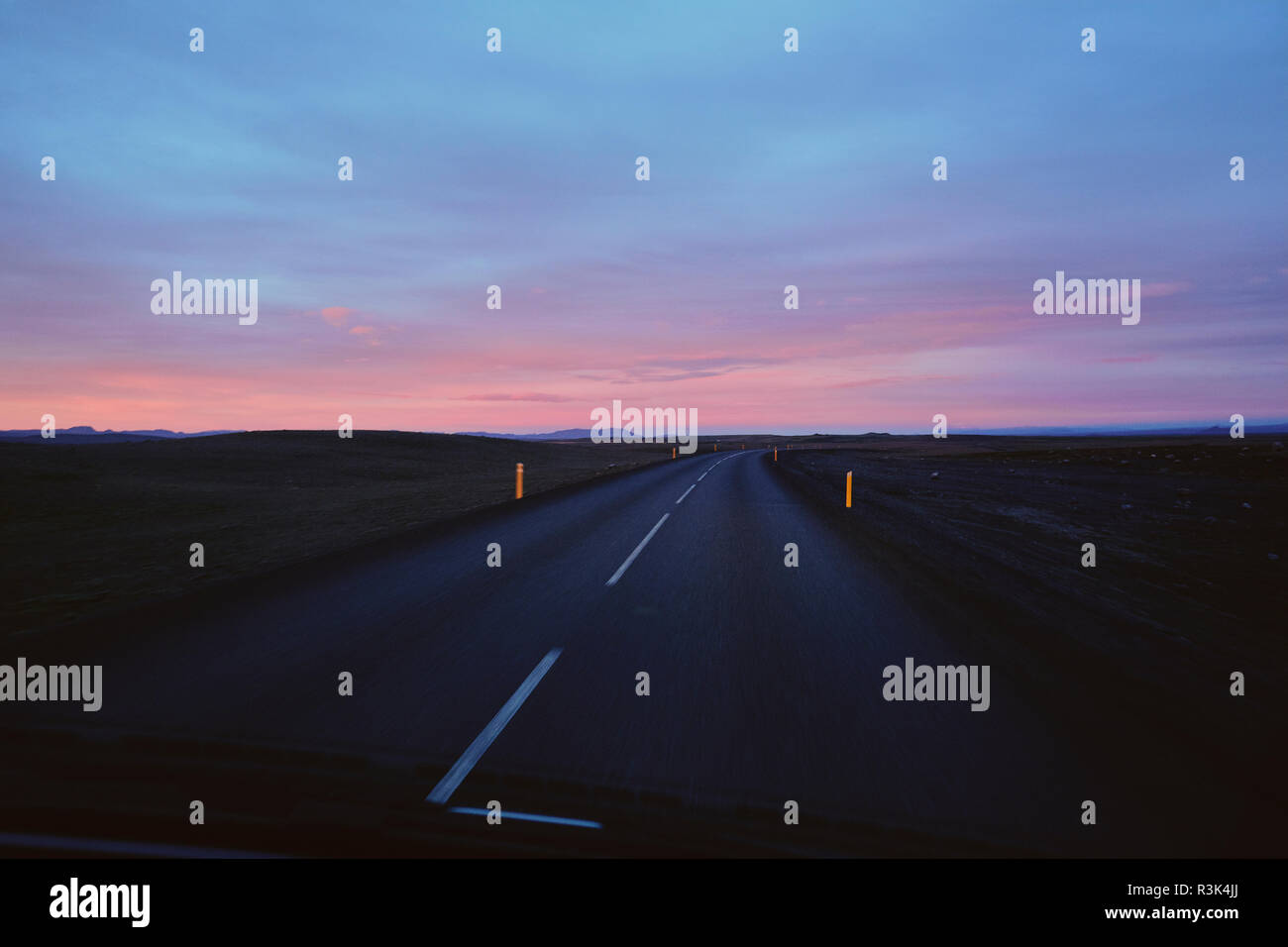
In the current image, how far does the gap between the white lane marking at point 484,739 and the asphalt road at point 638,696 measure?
16 millimetres

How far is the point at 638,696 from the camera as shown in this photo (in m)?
4.95

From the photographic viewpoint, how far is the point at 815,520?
612 inches

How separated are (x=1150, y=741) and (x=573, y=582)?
639 cm

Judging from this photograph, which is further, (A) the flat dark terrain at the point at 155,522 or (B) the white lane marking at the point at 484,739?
(A) the flat dark terrain at the point at 155,522

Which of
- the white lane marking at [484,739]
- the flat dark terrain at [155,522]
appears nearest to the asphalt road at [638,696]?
the white lane marking at [484,739]

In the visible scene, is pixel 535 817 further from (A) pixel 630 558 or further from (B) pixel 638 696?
(A) pixel 630 558

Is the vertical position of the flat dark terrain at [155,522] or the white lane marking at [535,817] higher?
the flat dark terrain at [155,522]

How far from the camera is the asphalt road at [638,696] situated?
3621mm

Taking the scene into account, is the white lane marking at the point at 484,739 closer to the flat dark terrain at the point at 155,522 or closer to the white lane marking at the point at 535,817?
the white lane marking at the point at 535,817

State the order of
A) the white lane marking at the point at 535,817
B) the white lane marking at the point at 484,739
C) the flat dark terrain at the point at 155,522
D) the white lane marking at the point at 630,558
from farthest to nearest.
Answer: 1. the white lane marking at the point at 630,558
2. the flat dark terrain at the point at 155,522
3. the white lane marking at the point at 484,739
4. the white lane marking at the point at 535,817

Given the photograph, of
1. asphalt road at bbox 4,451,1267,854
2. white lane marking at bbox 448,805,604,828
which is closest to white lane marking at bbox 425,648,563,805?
asphalt road at bbox 4,451,1267,854

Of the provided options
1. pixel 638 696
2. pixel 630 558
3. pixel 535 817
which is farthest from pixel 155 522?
pixel 535 817
